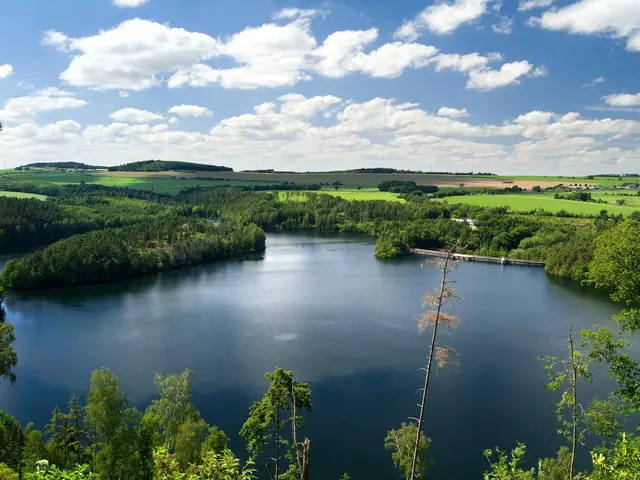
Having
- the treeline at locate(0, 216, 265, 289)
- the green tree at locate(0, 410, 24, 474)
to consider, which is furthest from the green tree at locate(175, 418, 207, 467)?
the treeline at locate(0, 216, 265, 289)

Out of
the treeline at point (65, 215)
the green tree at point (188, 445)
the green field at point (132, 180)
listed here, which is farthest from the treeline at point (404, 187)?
the green tree at point (188, 445)

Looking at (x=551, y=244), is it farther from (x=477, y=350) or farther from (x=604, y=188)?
(x=604, y=188)

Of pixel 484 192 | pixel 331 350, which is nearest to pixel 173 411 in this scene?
pixel 331 350

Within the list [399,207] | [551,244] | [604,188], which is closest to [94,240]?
[551,244]

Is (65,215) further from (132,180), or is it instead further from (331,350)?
(331,350)

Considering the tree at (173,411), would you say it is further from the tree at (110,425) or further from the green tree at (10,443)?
the green tree at (10,443)

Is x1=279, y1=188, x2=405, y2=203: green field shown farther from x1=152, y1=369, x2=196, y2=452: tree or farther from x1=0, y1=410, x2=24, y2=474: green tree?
x1=0, y1=410, x2=24, y2=474: green tree
